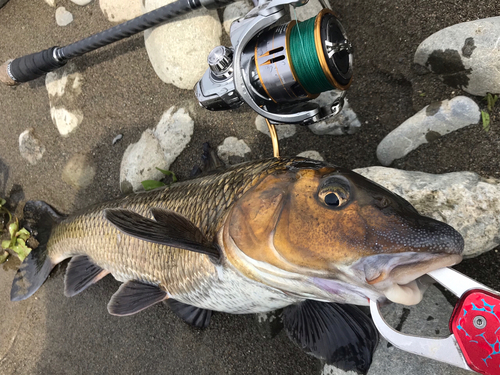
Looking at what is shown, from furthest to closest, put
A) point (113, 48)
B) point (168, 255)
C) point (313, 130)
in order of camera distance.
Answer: point (113, 48) < point (313, 130) < point (168, 255)

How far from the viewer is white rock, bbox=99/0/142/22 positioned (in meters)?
2.65

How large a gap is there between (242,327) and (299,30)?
5.80ft

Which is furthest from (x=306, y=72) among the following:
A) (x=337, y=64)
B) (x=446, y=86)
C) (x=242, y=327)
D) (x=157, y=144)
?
(x=242, y=327)

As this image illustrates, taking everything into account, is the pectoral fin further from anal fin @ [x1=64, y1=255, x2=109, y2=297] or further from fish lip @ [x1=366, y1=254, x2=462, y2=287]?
anal fin @ [x1=64, y1=255, x2=109, y2=297]

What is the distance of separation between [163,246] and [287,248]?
2.81 feet

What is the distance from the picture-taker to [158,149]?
2.48 m

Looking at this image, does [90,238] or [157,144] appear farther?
[157,144]

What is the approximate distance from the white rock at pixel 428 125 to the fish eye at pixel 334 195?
939 millimetres

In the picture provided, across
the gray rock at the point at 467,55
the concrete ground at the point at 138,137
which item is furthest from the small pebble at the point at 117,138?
the gray rock at the point at 467,55

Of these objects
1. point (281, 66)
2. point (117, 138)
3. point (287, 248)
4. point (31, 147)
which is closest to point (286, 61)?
point (281, 66)

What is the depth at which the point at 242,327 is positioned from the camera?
2.15 m

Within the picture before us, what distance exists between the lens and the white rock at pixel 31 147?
3043mm

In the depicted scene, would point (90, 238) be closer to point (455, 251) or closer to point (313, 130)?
point (313, 130)

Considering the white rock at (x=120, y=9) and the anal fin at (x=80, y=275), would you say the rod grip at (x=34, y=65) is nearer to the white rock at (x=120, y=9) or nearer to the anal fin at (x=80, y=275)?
the white rock at (x=120, y=9)
